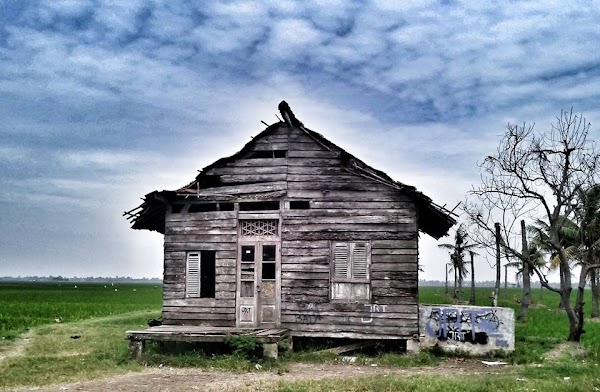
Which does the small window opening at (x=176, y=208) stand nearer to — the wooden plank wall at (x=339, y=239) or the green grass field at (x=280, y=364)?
the wooden plank wall at (x=339, y=239)

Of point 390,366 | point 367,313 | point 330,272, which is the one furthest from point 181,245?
point 390,366

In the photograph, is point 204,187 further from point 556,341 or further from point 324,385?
point 556,341

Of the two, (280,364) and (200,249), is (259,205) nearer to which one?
(200,249)

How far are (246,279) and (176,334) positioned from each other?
267 cm

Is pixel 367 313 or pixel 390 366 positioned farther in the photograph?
pixel 367 313

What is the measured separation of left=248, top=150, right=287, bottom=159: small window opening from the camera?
17047 mm

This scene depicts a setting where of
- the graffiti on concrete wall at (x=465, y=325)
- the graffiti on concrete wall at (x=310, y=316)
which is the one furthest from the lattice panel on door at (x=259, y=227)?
the graffiti on concrete wall at (x=465, y=325)

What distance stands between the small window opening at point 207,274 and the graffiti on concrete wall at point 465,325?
21.0 feet

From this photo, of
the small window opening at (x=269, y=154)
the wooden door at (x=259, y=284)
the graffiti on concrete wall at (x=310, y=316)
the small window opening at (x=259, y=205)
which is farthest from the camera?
the small window opening at (x=269, y=154)

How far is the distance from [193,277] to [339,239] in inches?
172

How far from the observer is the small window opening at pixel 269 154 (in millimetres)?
17047

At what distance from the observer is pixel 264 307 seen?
1653 cm

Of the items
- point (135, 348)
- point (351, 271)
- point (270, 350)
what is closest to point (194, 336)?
point (135, 348)

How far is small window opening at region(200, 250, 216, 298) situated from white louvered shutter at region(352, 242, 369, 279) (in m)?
4.24
